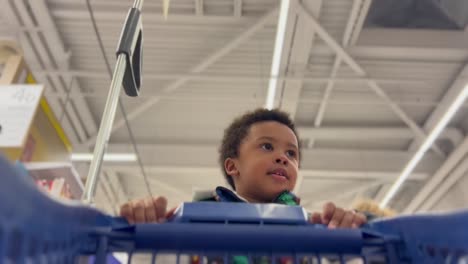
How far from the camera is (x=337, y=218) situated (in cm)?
67

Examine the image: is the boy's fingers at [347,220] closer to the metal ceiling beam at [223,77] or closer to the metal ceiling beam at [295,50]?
the metal ceiling beam at [295,50]

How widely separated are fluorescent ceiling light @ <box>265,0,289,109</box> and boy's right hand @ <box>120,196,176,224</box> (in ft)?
8.28

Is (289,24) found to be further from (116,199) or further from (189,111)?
(116,199)

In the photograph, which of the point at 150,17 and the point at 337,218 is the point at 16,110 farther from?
the point at 150,17

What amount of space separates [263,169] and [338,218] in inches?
16.1

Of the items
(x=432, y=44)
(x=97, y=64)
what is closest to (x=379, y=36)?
(x=432, y=44)

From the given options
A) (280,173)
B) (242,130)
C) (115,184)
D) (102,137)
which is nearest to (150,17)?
(242,130)

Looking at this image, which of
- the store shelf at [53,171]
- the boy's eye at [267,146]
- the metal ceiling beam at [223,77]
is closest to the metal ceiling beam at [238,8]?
the metal ceiling beam at [223,77]

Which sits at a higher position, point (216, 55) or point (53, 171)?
point (216, 55)

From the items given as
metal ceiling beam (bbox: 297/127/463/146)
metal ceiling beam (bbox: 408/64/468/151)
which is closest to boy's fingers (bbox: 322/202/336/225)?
metal ceiling beam (bbox: 408/64/468/151)

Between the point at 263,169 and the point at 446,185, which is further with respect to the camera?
the point at 446,185

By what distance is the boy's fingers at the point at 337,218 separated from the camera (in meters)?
0.66

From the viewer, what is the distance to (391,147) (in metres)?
5.48

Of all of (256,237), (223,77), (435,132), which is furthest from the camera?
(435,132)
